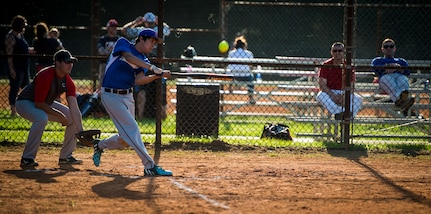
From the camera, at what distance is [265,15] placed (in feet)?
76.5

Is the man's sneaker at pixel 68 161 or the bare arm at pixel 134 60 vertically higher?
the bare arm at pixel 134 60

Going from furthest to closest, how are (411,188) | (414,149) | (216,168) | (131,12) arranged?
(131,12) < (414,149) < (216,168) < (411,188)

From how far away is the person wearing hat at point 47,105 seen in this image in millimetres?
8953

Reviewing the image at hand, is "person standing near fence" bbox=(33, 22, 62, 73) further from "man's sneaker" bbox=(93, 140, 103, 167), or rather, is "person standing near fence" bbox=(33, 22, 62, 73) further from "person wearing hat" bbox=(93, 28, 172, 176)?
"person wearing hat" bbox=(93, 28, 172, 176)

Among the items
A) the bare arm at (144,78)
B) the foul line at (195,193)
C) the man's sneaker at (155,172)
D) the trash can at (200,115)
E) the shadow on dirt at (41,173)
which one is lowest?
the foul line at (195,193)

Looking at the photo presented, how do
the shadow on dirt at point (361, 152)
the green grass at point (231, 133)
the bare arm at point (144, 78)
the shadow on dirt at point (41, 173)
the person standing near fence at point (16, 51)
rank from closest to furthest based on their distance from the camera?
the shadow on dirt at point (41, 173), the bare arm at point (144, 78), the shadow on dirt at point (361, 152), the green grass at point (231, 133), the person standing near fence at point (16, 51)

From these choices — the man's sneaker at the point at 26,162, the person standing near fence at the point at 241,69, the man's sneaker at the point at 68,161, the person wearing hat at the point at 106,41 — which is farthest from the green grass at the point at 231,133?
the man's sneaker at the point at 26,162

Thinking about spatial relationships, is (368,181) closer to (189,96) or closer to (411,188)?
(411,188)

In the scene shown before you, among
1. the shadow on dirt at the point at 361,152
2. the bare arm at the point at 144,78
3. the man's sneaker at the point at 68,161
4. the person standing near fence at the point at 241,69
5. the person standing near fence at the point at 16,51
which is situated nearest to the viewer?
the bare arm at the point at 144,78

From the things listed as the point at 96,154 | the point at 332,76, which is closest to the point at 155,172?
the point at 96,154

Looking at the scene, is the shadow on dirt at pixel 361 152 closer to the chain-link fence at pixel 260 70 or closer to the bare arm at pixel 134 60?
the chain-link fence at pixel 260 70

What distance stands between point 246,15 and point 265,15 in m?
0.70

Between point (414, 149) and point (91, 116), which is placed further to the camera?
point (91, 116)

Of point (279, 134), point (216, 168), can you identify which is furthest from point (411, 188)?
point (279, 134)
